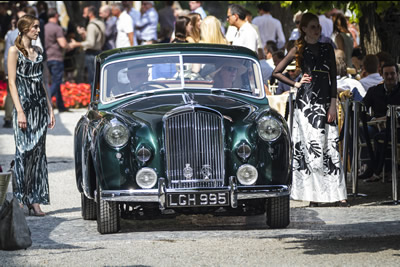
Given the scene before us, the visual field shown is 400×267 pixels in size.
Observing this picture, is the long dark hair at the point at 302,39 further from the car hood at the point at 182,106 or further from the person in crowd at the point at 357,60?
the person in crowd at the point at 357,60

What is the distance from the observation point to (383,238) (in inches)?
315

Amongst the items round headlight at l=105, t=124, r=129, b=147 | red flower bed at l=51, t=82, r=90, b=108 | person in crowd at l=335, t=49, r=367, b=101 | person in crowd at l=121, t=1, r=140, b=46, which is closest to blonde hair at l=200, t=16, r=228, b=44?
person in crowd at l=335, t=49, r=367, b=101

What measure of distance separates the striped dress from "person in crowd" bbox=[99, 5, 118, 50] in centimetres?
1300

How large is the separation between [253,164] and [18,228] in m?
2.07

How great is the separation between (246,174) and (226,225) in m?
0.90

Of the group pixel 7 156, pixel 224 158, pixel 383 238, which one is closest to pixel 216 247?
pixel 224 158

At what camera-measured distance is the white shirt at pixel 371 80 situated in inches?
492

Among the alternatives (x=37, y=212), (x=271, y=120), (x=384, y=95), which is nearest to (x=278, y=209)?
(x=271, y=120)

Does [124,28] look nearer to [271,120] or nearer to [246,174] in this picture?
[271,120]

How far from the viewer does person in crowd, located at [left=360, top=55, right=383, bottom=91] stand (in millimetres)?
12539

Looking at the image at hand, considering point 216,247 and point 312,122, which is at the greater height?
point 312,122

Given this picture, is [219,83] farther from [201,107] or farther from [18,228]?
[18,228]

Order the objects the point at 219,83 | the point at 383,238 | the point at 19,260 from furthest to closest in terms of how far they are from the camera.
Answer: the point at 219,83 → the point at 383,238 → the point at 19,260

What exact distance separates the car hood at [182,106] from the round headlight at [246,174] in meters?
0.41
